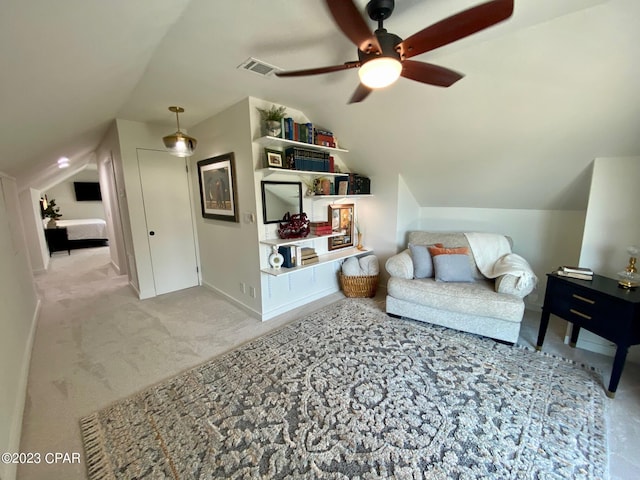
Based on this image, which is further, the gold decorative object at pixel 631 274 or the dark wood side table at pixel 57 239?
the dark wood side table at pixel 57 239

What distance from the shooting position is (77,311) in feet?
10.5

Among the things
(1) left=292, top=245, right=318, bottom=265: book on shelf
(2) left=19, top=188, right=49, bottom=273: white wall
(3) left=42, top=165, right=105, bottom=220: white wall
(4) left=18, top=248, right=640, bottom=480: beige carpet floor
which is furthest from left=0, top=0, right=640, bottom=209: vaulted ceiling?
(3) left=42, top=165, right=105, bottom=220: white wall

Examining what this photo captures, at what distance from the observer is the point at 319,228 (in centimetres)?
321

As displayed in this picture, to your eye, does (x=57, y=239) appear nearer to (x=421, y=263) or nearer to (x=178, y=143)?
(x=178, y=143)

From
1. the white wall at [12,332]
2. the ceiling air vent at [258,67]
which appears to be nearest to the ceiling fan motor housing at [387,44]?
the ceiling air vent at [258,67]

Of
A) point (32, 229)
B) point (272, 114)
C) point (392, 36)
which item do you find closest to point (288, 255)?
point (272, 114)

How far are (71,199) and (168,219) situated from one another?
280 inches

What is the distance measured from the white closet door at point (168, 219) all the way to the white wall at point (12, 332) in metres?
1.22

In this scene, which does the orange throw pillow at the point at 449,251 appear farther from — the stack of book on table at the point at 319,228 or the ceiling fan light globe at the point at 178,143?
the ceiling fan light globe at the point at 178,143

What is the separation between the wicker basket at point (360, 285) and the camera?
338 centimetres

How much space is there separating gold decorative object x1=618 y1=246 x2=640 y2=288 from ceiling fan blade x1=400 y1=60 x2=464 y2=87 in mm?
1948

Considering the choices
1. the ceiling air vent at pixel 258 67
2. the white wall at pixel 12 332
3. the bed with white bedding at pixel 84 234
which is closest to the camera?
the white wall at pixel 12 332

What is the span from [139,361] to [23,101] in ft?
6.59

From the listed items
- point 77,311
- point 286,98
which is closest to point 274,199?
point 286,98
